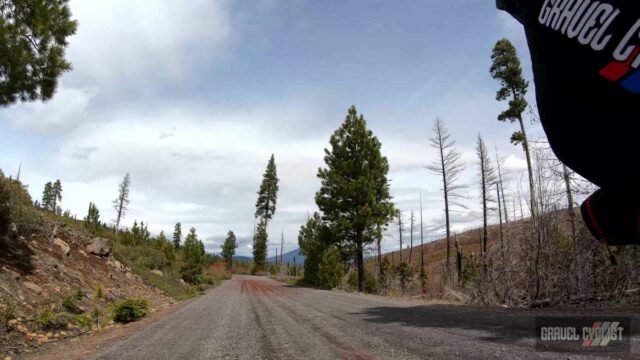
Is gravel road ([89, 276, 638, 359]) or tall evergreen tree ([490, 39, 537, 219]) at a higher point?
tall evergreen tree ([490, 39, 537, 219])

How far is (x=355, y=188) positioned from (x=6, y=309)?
21.6 meters

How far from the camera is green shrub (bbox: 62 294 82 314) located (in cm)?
1141

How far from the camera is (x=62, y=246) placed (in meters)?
16.2

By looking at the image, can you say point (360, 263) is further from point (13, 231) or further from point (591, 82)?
point (591, 82)

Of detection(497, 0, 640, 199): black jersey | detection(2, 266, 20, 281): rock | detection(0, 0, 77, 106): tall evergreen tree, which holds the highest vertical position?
detection(0, 0, 77, 106): tall evergreen tree

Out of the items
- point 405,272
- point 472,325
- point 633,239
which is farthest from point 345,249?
point 633,239

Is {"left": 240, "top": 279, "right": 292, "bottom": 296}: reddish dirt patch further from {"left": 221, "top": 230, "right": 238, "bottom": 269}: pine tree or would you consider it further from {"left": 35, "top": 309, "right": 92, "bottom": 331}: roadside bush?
{"left": 221, "top": 230, "right": 238, "bottom": 269}: pine tree

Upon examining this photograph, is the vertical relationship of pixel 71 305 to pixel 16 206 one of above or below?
below

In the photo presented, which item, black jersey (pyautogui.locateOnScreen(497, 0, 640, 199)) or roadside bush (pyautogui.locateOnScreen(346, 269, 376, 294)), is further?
roadside bush (pyautogui.locateOnScreen(346, 269, 376, 294))

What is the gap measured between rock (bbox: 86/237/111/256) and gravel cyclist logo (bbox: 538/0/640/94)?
20992mm

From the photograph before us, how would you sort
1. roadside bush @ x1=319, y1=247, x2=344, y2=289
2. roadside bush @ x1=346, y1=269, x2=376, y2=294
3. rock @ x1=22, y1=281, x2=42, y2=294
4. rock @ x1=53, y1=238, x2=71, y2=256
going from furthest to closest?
roadside bush @ x1=319, y1=247, x2=344, y2=289, roadside bush @ x1=346, y1=269, x2=376, y2=294, rock @ x1=53, y1=238, x2=71, y2=256, rock @ x1=22, y1=281, x2=42, y2=294

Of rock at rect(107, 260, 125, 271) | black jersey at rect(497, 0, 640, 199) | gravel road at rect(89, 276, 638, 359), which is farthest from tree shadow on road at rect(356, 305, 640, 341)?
rock at rect(107, 260, 125, 271)

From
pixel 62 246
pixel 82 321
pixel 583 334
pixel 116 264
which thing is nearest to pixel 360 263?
pixel 116 264

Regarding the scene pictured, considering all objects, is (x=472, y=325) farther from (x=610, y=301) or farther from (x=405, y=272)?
(x=405, y=272)
